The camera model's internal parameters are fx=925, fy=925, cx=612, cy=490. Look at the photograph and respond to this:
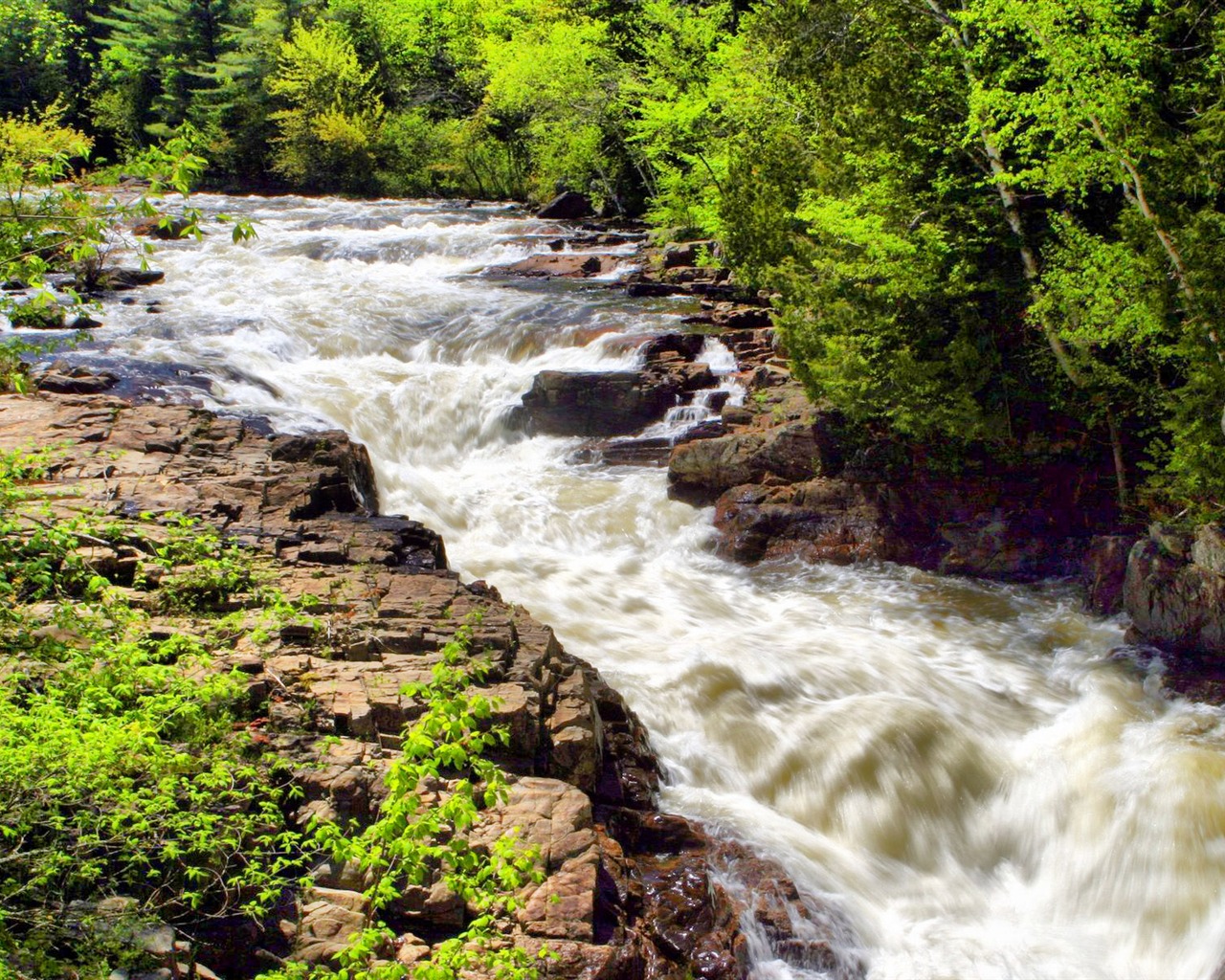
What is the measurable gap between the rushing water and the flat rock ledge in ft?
1.33

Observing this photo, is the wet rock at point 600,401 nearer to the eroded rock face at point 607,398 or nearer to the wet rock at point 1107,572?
the eroded rock face at point 607,398

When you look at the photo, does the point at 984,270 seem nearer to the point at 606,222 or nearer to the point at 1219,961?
the point at 1219,961

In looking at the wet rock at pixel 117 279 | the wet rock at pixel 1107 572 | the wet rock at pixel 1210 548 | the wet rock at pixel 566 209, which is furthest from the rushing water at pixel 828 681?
the wet rock at pixel 566 209

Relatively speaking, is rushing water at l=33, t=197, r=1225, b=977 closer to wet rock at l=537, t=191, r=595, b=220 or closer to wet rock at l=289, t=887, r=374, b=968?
wet rock at l=289, t=887, r=374, b=968

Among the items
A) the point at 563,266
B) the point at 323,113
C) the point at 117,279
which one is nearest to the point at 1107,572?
the point at 563,266

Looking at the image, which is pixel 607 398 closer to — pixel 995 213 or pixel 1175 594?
pixel 995 213

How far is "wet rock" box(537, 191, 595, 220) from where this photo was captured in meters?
30.6

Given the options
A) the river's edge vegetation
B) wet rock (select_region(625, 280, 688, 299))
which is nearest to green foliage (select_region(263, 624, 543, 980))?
the river's edge vegetation

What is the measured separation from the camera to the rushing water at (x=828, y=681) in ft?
21.3

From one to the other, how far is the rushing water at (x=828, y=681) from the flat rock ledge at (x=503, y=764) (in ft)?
1.33

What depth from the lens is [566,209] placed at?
30594 mm

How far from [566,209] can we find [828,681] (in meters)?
24.8

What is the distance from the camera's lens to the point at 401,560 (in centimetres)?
873

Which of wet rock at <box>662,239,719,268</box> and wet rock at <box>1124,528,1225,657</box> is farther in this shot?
wet rock at <box>662,239,719,268</box>
